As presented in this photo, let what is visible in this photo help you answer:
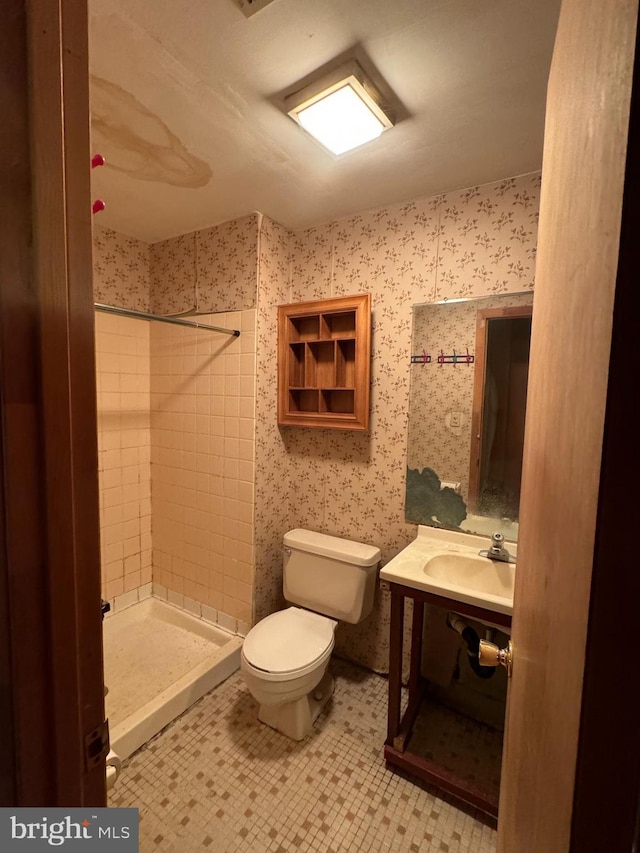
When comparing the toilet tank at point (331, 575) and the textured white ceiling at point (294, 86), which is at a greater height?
the textured white ceiling at point (294, 86)

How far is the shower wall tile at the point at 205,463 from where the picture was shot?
1976mm

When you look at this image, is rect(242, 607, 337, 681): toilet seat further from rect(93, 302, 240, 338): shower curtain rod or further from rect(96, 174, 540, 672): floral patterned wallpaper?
rect(93, 302, 240, 338): shower curtain rod

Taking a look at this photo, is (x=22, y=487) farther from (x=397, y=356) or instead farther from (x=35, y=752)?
(x=397, y=356)

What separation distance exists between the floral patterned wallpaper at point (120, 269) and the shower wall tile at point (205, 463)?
273 millimetres

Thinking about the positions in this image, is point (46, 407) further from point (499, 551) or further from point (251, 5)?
point (499, 551)

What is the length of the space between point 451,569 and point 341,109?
1.75 metres

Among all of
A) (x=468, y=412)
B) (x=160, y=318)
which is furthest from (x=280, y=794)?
(x=160, y=318)

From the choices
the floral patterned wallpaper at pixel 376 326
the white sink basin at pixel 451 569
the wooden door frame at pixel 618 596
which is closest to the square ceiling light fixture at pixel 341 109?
the floral patterned wallpaper at pixel 376 326

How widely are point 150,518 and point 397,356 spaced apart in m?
1.91

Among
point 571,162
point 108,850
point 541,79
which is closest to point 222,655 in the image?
point 108,850

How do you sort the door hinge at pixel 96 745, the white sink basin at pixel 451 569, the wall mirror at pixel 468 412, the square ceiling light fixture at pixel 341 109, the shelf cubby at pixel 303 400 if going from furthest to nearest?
1. the shelf cubby at pixel 303 400
2. the wall mirror at pixel 468 412
3. the white sink basin at pixel 451 569
4. the square ceiling light fixture at pixel 341 109
5. the door hinge at pixel 96 745

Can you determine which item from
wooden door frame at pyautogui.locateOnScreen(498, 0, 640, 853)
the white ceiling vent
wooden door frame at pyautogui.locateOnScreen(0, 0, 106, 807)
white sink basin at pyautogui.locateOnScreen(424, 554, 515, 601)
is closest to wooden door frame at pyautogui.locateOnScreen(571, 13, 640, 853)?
wooden door frame at pyautogui.locateOnScreen(498, 0, 640, 853)

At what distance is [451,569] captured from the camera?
1.57 metres

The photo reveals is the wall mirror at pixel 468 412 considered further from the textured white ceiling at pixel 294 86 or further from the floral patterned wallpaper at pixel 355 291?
the textured white ceiling at pixel 294 86
